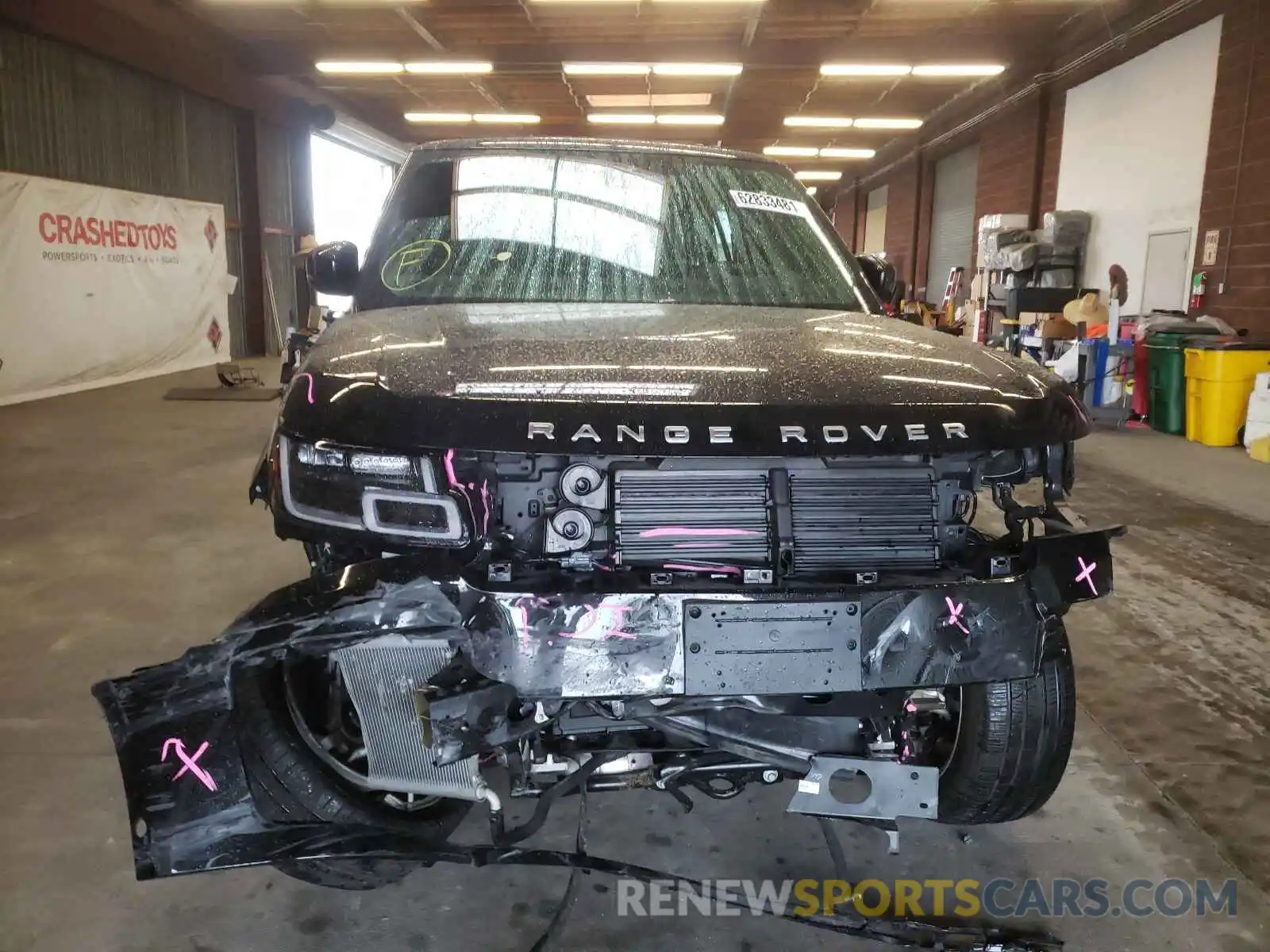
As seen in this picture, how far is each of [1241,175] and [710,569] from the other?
30.4ft

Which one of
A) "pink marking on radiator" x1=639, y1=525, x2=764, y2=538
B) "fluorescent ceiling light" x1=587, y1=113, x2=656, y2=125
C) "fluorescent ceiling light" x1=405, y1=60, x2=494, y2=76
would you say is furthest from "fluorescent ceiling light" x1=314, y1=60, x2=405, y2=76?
"pink marking on radiator" x1=639, y1=525, x2=764, y2=538

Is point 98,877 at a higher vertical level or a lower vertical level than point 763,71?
lower

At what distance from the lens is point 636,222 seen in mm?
2799

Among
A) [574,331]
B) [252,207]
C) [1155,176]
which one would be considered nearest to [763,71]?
[1155,176]

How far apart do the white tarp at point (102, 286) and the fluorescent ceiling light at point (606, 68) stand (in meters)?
5.42

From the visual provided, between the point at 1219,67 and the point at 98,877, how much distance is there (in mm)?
10778

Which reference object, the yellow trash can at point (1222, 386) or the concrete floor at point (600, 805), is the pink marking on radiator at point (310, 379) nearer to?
the concrete floor at point (600, 805)

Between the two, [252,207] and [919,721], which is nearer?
[919,721]

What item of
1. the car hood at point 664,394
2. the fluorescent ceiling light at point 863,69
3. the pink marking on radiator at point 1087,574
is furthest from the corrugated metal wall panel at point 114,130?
the pink marking on radiator at point 1087,574

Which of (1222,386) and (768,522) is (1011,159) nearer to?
(1222,386)

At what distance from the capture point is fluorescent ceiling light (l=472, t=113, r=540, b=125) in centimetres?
1694

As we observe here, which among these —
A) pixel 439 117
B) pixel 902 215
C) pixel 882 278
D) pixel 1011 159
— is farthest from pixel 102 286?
pixel 902 215

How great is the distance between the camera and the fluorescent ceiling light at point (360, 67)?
42.5 ft

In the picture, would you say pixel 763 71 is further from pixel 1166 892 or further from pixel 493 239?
pixel 1166 892
